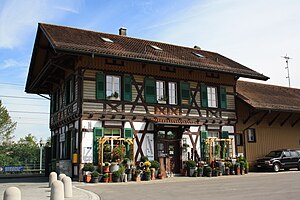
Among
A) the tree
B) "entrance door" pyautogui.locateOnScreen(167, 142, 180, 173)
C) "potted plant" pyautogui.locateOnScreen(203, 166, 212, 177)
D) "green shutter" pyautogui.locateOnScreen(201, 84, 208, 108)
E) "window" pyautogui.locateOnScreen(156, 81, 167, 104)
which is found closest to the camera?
"potted plant" pyautogui.locateOnScreen(203, 166, 212, 177)

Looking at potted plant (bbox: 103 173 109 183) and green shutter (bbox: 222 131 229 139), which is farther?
green shutter (bbox: 222 131 229 139)

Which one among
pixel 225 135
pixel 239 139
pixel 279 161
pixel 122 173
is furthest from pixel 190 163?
pixel 279 161

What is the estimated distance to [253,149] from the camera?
24781mm

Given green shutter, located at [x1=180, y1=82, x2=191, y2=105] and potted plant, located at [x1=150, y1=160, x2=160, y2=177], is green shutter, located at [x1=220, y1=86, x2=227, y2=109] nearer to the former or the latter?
green shutter, located at [x1=180, y1=82, x2=191, y2=105]

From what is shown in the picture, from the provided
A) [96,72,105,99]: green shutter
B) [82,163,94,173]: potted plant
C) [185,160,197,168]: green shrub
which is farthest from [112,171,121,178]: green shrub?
[185,160,197,168]: green shrub

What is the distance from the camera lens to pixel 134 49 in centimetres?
2019

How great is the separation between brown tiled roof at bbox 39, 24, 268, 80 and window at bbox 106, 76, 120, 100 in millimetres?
1472

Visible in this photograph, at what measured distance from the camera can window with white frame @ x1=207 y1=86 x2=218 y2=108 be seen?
71.8 ft

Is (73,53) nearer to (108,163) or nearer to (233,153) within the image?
(108,163)

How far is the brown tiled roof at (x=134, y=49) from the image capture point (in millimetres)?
17406

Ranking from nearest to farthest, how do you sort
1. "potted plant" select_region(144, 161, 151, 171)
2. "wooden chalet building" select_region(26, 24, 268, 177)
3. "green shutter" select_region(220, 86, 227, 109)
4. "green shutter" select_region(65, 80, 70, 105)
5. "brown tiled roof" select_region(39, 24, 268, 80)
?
A: "brown tiled roof" select_region(39, 24, 268, 80)
"potted plant" select_region(144, 161, 151, 171)
"wooden chalet building" select_region(26, 24, 268, 177)
"green shutter" select_region(65, 80, 70, 105)
"green shutter" select_region(220, 86, 227, 109)

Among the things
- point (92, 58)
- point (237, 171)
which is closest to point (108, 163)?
point (92, 58)

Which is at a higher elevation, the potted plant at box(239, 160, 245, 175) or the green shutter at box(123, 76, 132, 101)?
the green shutter at box(123, 76, 132, 101)

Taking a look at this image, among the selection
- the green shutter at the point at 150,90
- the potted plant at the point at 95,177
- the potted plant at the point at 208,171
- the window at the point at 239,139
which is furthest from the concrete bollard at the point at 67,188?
the window at the point at 239,139
